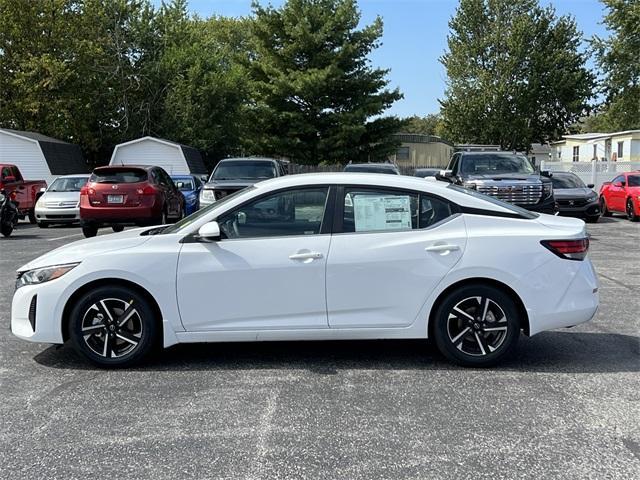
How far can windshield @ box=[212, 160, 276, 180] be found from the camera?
15594 millimetres

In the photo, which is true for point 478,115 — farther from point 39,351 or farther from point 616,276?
point 39,351

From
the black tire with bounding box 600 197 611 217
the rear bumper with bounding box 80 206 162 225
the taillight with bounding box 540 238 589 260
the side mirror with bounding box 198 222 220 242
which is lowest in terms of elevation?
the black tire with bounding box 600 197 611 217

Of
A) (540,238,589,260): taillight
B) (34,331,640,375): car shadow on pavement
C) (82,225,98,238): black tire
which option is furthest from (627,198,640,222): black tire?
(540,238,589,260): taillight

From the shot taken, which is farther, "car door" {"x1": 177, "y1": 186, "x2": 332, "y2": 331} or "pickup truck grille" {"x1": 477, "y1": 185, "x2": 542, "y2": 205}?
"pickup truck grille" {"x1": 477, "y1": 185, "x2": 542, "y2": 205}

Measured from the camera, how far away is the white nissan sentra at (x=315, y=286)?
5.23 meters

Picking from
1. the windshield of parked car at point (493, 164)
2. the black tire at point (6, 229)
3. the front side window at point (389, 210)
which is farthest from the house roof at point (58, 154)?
the front side window at point (389, 210)

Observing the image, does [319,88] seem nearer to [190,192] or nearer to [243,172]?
[190,192]

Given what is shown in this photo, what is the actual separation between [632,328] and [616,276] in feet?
11.6

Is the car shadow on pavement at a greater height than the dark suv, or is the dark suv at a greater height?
the dark suv

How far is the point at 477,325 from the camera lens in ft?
17.4

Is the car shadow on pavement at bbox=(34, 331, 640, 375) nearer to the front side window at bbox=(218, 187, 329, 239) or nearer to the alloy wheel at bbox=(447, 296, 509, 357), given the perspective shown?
the alloy wheel at bbox=(447, 296, 509, 357)

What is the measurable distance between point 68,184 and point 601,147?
3861 centimetres

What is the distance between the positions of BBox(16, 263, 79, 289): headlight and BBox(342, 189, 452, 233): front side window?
2.21 m

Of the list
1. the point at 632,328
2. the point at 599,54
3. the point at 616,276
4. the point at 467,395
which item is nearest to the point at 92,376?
the point at 467,395
